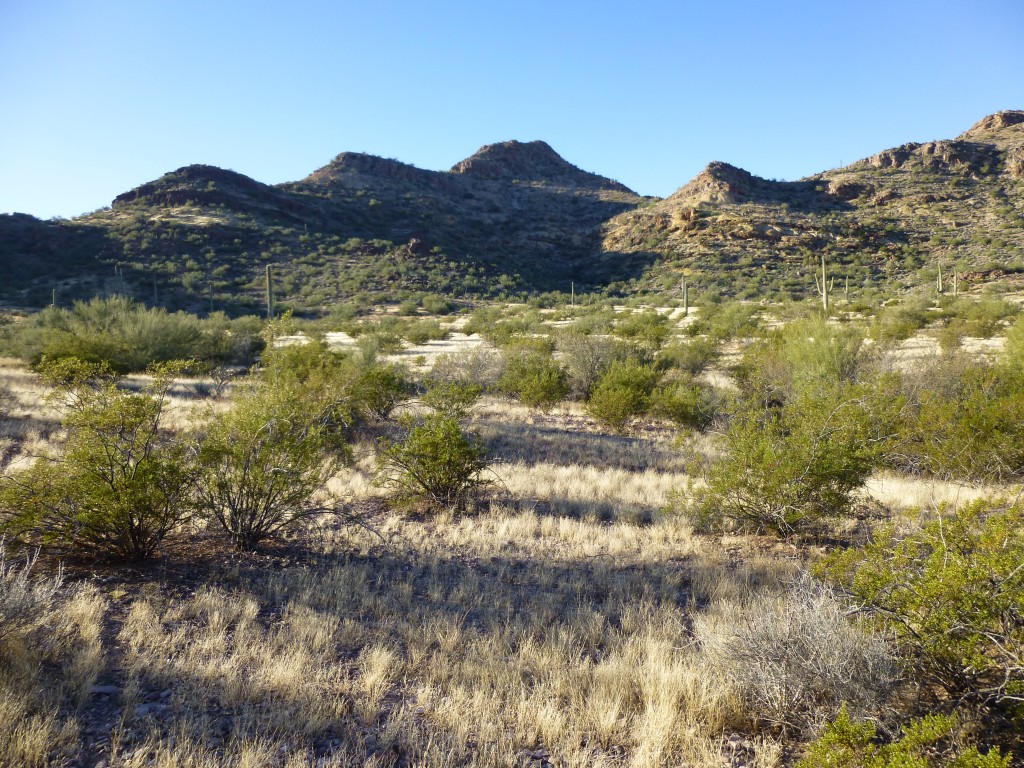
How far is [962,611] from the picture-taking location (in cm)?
268

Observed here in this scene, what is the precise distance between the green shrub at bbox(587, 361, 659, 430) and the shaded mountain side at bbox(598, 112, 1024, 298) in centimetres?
2929

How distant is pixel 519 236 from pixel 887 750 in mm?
62977

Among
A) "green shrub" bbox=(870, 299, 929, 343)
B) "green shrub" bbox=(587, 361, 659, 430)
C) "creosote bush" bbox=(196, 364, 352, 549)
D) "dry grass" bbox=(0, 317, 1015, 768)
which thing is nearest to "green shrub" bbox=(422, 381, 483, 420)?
"dry grass" bbox=(0, 317, 1015, 768)

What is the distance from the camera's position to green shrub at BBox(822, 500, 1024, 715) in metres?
2.62

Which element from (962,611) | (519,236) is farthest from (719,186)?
(962,611)

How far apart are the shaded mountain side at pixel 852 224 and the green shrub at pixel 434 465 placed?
120ft

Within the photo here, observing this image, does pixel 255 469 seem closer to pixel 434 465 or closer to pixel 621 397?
pixel 434 465

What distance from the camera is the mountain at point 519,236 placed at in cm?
3916

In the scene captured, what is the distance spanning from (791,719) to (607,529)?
11.2ft

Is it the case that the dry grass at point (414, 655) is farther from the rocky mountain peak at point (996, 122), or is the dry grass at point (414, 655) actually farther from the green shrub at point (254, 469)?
the rocky mountain peak at point (996, 122)

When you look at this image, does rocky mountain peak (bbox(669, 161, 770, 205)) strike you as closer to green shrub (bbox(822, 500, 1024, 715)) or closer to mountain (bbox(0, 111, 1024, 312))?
mountain (bbox(0, 111, 1024, 312))

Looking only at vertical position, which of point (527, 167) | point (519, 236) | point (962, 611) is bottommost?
point (962, 611)

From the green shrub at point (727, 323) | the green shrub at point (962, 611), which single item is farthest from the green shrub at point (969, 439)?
the green shrub at point (727, 323)

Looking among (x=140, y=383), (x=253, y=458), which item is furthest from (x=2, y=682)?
(x=140, y=383)
